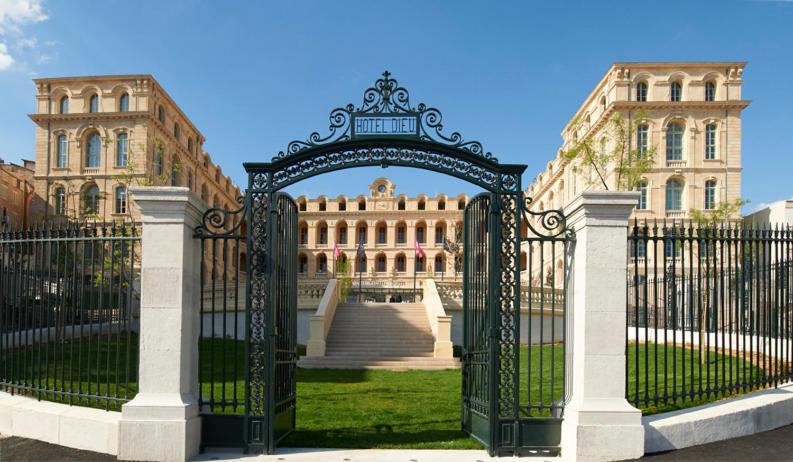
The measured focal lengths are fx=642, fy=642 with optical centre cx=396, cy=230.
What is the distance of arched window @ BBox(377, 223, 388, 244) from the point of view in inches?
2862

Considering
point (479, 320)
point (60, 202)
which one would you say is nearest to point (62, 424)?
point (479, 320)

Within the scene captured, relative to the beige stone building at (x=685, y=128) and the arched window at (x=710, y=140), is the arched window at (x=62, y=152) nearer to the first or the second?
the beige stone building at (x=685, y=128)

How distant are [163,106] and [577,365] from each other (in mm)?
46029

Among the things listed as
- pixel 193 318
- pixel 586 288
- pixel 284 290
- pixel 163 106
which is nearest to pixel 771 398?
pixel 586 288

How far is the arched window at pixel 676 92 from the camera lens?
44500mm

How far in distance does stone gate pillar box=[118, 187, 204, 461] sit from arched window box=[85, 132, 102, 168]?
42.7 m

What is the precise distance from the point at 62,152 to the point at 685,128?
43907 mm

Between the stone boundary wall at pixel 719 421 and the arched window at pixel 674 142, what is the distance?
39.5 metres

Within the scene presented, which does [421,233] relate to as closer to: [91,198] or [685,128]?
[685,128]

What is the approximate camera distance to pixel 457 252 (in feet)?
165

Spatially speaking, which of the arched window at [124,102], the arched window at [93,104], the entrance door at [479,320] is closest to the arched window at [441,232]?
the arched window at [124,102]

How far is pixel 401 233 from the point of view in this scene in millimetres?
73125

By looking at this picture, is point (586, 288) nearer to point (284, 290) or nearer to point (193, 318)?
point (284, 290)

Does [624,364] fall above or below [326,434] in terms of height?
above
